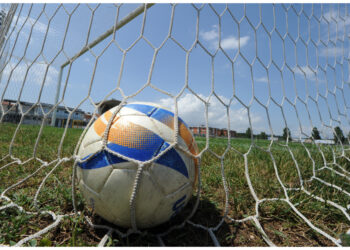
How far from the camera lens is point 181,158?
124 cm

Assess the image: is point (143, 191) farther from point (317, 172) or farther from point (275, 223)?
point (317, 172)

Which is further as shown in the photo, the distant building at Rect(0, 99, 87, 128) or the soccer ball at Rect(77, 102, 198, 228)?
the distant building at Rect(0, 99, 87, 128)

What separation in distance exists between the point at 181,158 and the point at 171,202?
26 cm

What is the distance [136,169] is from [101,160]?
0.23 metres

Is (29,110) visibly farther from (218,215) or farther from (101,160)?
(218,215)

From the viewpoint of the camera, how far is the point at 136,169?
1.12 metres

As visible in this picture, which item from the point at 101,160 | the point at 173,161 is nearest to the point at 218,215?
the point at 173,161

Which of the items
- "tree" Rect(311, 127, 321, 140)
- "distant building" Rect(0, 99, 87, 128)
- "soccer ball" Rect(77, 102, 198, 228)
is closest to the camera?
"soccer ball" Rect(77, 102, 198, 228)

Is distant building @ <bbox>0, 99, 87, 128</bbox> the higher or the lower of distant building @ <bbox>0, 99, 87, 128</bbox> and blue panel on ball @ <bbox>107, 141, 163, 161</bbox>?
the higher

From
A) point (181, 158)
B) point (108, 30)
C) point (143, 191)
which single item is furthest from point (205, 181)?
point (108, 30)

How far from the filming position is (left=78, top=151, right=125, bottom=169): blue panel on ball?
1154 millimetres

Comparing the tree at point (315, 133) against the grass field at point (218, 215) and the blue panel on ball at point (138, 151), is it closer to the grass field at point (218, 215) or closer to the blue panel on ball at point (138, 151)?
the grass field at point (218, 215)

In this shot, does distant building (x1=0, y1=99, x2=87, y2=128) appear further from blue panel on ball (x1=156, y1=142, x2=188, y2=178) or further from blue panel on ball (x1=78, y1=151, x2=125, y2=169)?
blue panel on ball (x1=156, y1=142, x2=188, y2=178)

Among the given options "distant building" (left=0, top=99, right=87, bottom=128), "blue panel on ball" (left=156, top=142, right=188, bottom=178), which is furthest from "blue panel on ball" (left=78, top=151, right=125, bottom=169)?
"distant building" (left=0, top=99, right=87, bottom=128)
